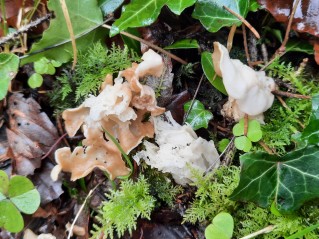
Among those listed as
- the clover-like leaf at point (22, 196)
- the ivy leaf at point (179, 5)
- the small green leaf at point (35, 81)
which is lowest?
the clover-like leaf at point (22, 196)

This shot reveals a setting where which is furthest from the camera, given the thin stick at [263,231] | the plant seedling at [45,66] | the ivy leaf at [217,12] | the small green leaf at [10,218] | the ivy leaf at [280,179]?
the plant seedling at [45,66]

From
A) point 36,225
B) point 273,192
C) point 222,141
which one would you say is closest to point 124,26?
point 222,141

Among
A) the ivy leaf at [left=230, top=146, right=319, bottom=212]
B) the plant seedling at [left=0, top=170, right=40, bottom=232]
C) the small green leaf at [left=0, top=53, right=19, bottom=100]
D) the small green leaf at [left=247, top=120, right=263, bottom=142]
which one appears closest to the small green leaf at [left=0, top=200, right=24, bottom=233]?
the plant seedling at [left=0, top=170, right=40, bottom=232]

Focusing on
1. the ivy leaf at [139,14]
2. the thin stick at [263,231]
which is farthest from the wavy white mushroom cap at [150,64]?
the thin stick at [263,231]

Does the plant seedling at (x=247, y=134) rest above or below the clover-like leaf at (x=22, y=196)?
above

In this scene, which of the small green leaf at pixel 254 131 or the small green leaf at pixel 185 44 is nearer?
the small green leaf at pixel 254 131

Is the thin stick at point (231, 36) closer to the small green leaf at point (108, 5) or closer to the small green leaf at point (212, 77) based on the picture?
the small green leaf at point (212, 77)

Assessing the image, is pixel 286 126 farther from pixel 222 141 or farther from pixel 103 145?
pixel 103 145
